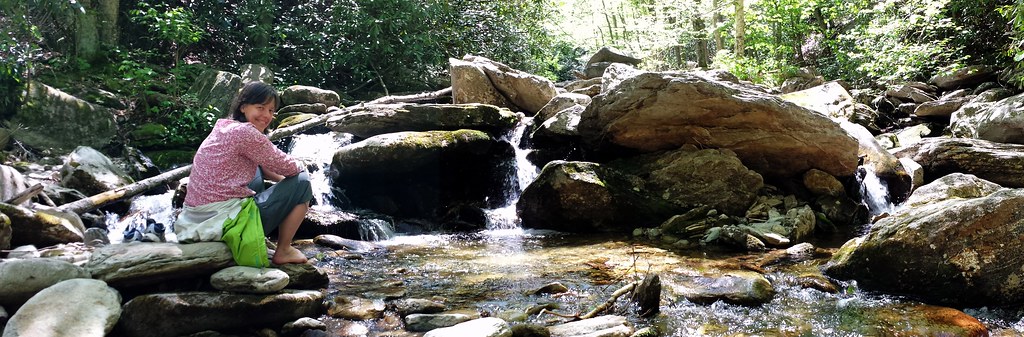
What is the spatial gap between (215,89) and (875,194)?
12.7 meters

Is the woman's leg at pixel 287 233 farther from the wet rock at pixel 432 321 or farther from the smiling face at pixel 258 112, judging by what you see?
the wet rock at pixel 432 321

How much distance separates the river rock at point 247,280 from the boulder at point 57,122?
882 centimetres

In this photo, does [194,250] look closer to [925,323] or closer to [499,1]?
[925,323]

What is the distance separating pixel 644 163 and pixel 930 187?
12.6 ft

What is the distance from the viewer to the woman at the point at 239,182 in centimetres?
405

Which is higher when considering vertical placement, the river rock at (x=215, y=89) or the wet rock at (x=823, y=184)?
the river rock at (x=215, y=89)

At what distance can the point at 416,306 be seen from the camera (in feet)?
14.3

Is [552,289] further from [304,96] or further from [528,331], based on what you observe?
[304,96]

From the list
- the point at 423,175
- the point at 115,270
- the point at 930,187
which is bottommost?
the point at 930,187

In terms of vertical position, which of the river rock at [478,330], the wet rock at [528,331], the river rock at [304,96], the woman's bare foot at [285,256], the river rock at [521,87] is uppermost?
the river rock at [304,96]

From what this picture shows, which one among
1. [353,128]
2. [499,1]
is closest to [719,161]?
[353,128]

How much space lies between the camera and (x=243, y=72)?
1421cm

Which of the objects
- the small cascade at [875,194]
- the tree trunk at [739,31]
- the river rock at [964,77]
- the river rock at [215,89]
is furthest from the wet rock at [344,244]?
the tree trunk at [739,31]

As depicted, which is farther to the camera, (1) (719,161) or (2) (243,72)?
(2) (243,72)
